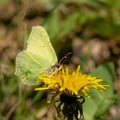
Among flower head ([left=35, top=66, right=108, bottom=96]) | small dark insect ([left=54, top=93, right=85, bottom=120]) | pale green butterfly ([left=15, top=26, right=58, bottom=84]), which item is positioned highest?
pale green butterfly ([left=15, top=26, right=58, bottom=84])

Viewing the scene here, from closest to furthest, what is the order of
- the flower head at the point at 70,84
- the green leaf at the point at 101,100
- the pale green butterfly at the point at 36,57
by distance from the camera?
the flower head at the point at 70,84 < the pale green butterfly at the point at 36,57 < the green leaf at the point at 101,100

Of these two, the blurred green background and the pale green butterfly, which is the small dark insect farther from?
the blurred green background

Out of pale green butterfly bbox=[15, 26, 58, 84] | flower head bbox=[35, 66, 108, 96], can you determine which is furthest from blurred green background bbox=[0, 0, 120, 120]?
flower head bbox=[35, 66, 108, 96]

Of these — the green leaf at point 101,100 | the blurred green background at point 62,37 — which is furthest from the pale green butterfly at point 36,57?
the blurred green background at point 62,37

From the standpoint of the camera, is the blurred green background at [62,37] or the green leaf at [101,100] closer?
the green leaf at [101,100]

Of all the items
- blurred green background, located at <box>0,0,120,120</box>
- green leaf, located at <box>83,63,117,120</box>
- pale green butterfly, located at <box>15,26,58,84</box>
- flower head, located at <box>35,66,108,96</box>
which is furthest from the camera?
blurred green background, located at <box>0,0,120,120</box>

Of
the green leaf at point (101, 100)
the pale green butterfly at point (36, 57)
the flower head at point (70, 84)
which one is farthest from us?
the green leaf at point (101, 100)

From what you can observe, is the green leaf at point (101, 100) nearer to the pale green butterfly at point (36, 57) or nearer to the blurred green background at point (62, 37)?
the blurred green background at point (62, 37)

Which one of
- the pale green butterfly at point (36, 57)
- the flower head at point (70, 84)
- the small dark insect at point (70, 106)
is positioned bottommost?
the small dark insect at point (70, 106)

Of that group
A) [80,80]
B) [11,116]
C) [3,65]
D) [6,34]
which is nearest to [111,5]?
[6,34]
